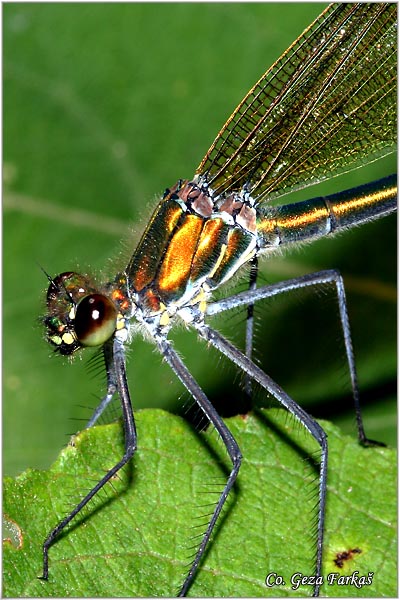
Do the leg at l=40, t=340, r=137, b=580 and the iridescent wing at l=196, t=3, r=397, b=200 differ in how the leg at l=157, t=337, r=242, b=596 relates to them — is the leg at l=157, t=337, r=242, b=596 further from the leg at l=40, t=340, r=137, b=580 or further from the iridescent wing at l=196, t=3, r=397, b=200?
the iridescent wing at l=196, t=3, r=397, b=200

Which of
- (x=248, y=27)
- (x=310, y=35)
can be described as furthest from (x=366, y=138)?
(x=248, y=27)

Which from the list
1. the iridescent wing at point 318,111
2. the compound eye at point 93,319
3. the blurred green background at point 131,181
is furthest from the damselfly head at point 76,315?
the blurred green background at point 131,181

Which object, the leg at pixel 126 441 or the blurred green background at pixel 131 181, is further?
the blurred green background at pixel 131 181

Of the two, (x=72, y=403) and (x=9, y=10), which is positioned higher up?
(x=9, y=10)

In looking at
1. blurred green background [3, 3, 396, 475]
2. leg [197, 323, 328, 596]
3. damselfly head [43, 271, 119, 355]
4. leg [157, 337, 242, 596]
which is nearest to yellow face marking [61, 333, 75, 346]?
damselfly head [43, 271, 119, 355]

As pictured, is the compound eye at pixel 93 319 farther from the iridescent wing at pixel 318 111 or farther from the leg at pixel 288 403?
the iridescent wing at pixel 318 111

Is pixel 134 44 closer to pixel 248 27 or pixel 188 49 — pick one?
pixel 188 49

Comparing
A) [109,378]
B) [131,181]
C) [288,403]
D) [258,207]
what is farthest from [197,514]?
[131,181]
